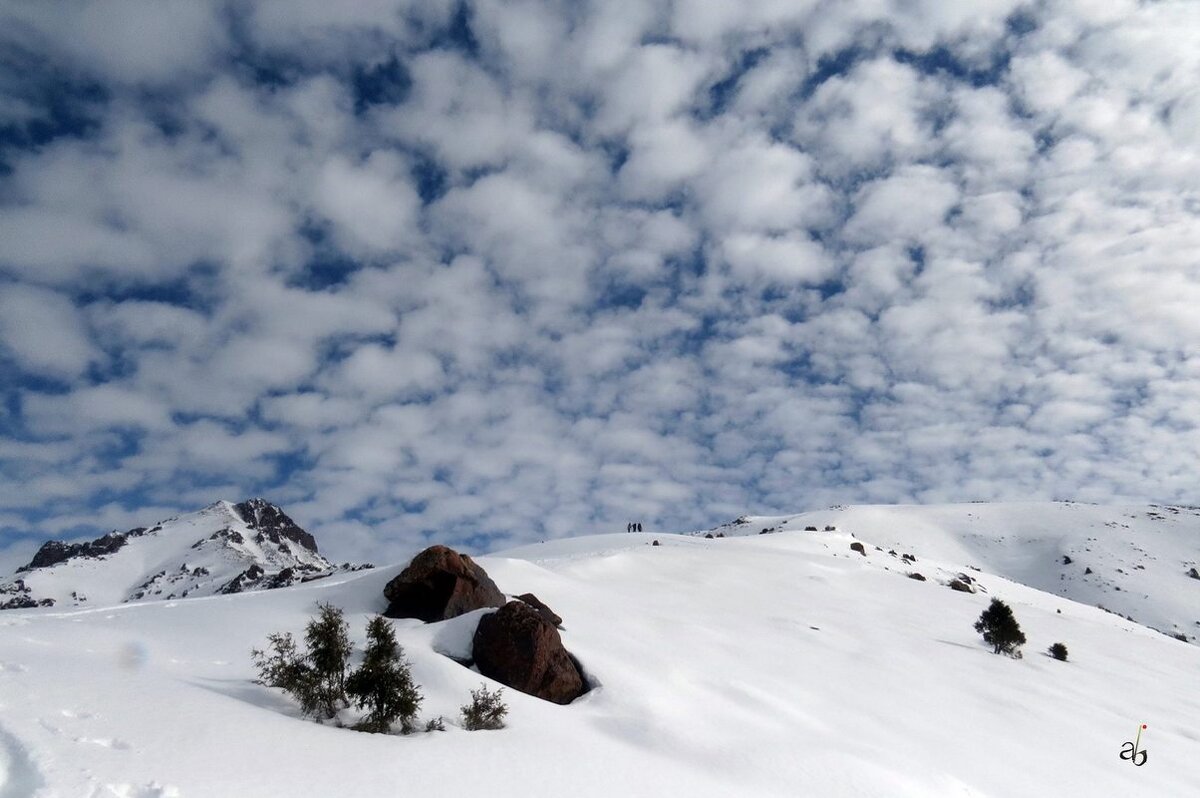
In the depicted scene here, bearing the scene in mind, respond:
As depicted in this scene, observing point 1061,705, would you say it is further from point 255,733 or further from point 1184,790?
point 255,733

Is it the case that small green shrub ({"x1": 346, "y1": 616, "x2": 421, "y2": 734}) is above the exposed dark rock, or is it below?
below

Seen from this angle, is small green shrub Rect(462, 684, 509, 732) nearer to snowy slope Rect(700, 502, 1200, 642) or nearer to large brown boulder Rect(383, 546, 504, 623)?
large brown boulder Rect(383, 546, 504, 623)

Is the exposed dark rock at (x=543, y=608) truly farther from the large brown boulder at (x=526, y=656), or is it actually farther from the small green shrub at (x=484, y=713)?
the small green shrub at (x=484, y=713)

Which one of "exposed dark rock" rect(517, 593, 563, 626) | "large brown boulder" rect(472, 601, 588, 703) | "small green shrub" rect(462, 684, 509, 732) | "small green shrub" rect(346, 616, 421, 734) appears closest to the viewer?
"small green shrub" rect(346, 616, 421, 734)

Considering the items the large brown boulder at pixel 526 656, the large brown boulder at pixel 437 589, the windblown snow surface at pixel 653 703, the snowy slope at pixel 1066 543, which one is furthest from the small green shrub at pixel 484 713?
the snowy slope at pixel 1066 543

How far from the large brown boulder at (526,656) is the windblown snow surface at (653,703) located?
66 cm

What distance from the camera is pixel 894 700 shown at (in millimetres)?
22172

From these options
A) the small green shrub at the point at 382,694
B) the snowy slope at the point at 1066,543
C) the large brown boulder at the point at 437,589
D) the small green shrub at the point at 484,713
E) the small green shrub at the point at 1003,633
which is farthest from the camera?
the snowy slope at the point at 1066,543

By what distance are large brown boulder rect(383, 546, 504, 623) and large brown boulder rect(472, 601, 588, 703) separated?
3.32 m

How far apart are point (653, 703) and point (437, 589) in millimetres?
8143

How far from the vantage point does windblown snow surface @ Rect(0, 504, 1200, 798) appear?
9.04 metres

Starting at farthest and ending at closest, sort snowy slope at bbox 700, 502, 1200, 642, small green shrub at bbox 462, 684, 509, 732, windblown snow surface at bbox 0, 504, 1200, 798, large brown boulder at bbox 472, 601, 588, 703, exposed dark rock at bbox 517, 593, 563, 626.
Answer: snowy slope at bbox 700, 502, 1200, 642 < exposed dark rock at bbox 517, 593, 563, 626 < large brown boulder at bbox 472, 601, 588, 703 < small green shrub at bbox 462, 684, 509, 732 < windblown snow surface at bbox 0, 504, 1200, 798

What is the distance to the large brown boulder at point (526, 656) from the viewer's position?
1659 cm

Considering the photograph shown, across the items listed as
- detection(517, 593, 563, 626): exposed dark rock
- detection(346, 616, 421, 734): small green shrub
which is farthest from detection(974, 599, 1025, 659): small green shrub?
detection(346, 616, 421, 734): small green shrub
